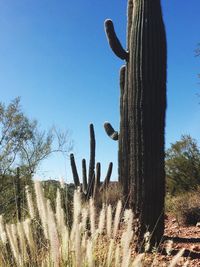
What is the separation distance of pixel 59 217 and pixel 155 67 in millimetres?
5324

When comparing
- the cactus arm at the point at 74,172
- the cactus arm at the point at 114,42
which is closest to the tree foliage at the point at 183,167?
the cactus arm at the point at 74,172

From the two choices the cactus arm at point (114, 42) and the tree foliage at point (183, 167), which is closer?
the cactus arm at point (114, 42)

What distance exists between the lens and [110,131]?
11.0m

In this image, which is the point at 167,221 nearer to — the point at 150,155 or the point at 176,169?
→ the point at 150,155

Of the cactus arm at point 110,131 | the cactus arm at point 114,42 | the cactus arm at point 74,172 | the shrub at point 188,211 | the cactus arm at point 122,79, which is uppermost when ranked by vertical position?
the cactus arm at point 114,42

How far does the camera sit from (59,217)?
2.70 metres

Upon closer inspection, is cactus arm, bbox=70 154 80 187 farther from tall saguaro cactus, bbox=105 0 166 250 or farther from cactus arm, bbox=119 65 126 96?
tall saguaro cactus, bbox=105 0 166 250

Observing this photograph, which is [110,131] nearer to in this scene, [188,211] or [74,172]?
[188,211]

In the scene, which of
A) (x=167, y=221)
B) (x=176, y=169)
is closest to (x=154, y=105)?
(x=167, y=221)

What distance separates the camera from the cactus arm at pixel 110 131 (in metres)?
10.6

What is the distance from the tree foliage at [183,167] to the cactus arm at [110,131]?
5.03 metres

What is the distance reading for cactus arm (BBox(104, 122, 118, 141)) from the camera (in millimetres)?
10578

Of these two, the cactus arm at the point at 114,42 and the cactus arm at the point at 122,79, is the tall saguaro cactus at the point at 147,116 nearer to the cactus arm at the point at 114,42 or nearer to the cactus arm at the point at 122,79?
the cactus arm at the point at 114,42

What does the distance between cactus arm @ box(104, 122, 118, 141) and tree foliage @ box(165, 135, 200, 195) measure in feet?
16.5
